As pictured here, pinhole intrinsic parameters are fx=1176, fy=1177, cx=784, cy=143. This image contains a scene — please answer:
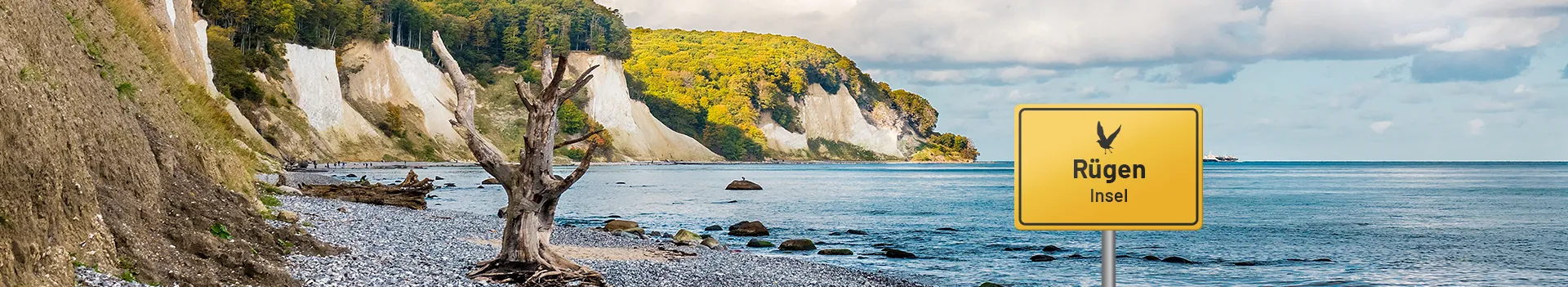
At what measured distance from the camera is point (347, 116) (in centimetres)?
8562

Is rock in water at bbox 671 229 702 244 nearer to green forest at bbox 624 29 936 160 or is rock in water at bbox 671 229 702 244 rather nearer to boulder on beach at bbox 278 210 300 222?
boulder on beach at bbox 278 210 300 222

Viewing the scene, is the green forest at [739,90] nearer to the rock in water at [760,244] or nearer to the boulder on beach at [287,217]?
the rock in water at [760,244]

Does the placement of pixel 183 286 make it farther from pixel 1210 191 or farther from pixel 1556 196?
pixel 1556 196

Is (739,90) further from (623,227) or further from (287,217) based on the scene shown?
(287,217)

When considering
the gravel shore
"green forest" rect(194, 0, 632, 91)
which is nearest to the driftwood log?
the gravel shore

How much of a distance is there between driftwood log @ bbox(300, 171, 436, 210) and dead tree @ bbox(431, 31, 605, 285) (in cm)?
1815

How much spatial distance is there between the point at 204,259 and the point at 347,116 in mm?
80204

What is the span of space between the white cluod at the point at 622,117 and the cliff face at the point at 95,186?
4100 inches

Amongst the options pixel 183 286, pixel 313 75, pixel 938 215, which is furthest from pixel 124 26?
pixel 313 75

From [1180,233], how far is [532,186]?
26.3 meters

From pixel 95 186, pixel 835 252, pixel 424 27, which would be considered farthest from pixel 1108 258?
pixel 424 27

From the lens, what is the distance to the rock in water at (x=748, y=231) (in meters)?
31.3

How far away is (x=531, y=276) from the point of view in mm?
13055

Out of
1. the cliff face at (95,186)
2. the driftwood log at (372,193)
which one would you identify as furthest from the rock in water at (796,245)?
the cliff face at (95,186)
